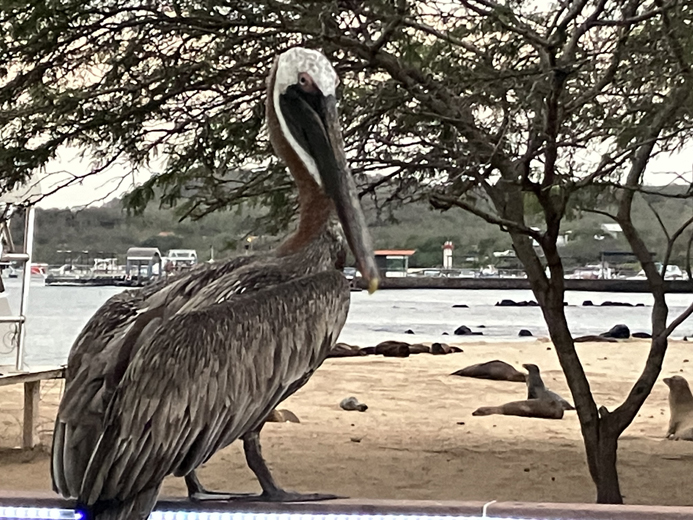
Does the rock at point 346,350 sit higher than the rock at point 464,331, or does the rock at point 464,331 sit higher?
the rock at point 464,331

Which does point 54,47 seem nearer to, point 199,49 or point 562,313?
point 199,49

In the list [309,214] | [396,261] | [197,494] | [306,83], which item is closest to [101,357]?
[197,494]

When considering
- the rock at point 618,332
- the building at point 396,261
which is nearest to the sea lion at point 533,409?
the rock at point 618,332

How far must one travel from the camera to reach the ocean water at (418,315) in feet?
10.3

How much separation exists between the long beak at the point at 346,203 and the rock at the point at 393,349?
2918mm

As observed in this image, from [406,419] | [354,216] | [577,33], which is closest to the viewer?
[354,216]

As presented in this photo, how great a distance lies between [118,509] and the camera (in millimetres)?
1267

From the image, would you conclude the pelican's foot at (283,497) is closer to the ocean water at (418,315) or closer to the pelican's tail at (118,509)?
the pelican's tail at (118,509)

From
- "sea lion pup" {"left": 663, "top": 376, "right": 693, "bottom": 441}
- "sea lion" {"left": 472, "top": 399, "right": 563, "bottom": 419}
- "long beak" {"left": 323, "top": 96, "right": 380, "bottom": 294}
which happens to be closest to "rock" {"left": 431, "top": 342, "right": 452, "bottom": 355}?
"sea lion" {"left": 472, "top": 399, "right": 563, "bottom": 419}

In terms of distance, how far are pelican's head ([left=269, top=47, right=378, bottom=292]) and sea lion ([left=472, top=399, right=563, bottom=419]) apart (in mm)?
3137

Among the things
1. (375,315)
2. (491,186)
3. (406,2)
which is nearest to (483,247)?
(491,186)

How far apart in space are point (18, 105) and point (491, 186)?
1.58 meters

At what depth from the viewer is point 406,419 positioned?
15.0 feet

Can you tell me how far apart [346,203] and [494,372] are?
11.7ft
